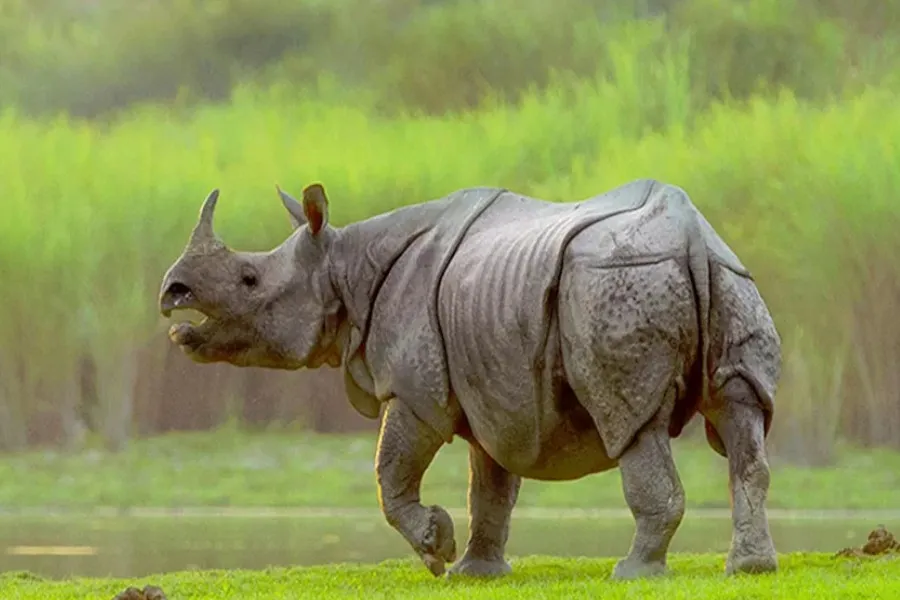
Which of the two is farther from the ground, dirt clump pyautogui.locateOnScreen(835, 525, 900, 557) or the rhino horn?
the rhino horn

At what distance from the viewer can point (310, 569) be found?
9.02 meters

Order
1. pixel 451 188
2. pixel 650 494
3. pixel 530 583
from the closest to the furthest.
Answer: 1. pixel 650 494
2. pixel 530 583
3. pixel 451 188

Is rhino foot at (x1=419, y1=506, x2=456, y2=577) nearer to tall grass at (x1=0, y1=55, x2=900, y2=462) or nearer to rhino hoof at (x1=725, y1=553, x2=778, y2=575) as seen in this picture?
rhino hoof at (x1=725, y1=553, x2=778, y2=575)

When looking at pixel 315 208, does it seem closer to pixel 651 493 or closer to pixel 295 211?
pixel 295 211

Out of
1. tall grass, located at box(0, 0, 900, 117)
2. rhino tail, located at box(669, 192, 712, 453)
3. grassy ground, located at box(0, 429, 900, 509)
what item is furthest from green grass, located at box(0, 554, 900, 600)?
tall grass, located at box(0, 0, 900, 117)

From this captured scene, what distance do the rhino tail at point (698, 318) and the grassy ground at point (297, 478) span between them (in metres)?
10.8

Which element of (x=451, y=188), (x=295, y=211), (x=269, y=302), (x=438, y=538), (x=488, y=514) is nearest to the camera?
(x=438, y=538)

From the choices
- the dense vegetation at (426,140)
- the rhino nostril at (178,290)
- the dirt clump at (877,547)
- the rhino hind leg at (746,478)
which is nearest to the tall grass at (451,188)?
the dense vegetation at (426,140)

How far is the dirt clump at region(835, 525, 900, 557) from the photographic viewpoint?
8555 millimetres

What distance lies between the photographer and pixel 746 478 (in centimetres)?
733

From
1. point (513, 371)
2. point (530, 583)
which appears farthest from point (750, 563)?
point (513, 371)

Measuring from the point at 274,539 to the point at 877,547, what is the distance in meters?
5.77

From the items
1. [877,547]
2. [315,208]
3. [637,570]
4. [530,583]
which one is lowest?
[877,547]

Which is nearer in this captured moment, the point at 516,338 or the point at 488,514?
the point at 516,338
